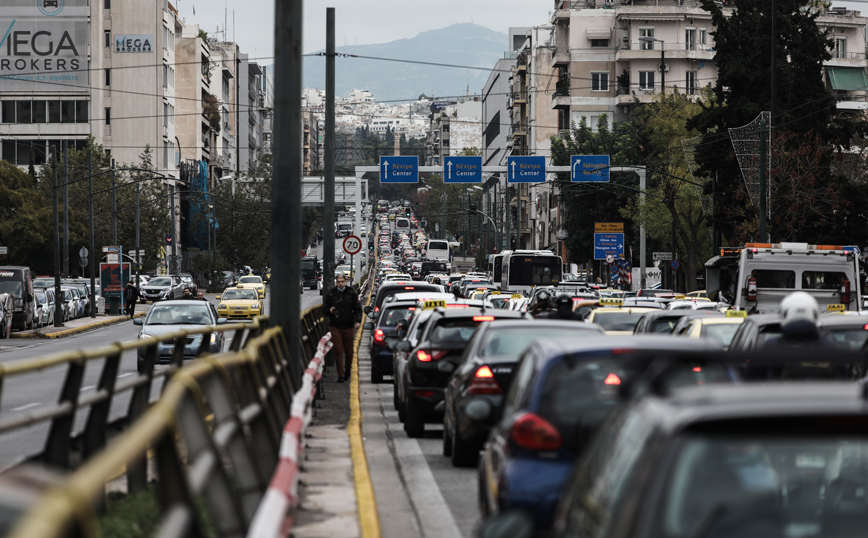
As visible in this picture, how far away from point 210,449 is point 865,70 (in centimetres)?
9353

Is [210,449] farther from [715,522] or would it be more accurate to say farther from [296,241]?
[296,241]

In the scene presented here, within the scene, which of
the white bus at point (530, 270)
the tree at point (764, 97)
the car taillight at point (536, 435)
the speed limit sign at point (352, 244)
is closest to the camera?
the car taillight at point (536, 435)

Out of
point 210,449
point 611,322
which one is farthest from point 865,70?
point 210,449

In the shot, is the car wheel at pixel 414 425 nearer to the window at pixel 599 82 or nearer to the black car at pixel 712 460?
the black car at pixel 712 460

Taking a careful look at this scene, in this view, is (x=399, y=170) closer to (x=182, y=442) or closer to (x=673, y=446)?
(x=182, y=442)

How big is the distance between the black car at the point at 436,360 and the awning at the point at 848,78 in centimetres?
7860

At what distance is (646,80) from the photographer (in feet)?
326

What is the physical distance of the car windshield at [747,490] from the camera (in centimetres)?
366

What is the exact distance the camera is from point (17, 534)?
7.95ft

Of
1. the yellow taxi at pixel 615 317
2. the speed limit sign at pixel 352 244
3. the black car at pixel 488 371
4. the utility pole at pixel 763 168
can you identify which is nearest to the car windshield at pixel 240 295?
the speed limit sign at pixel 352 244

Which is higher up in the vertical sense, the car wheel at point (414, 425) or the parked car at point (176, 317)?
the parked car at point (176, 317)

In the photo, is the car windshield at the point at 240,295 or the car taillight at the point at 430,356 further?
the car windshield at the point at 240,295

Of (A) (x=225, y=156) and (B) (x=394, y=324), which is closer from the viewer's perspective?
(B) (x=394, y=324)

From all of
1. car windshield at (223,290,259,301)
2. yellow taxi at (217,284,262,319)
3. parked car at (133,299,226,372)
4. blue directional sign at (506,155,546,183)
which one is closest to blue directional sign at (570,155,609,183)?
blue directional sign at (506,155,546,183)
